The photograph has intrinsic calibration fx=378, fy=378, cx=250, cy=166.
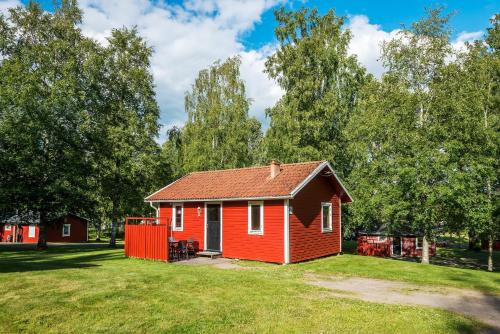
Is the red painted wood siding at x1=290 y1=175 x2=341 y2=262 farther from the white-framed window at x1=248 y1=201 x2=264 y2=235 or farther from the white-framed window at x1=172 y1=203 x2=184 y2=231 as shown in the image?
the white-framed window at x1=172 y1=203 x2=184 y2=231

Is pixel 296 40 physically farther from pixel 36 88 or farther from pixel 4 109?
pixel 4 109

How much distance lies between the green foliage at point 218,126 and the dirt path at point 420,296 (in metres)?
25.6

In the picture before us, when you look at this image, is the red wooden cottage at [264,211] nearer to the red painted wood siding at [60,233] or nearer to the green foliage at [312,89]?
the green foliage at [312,89]

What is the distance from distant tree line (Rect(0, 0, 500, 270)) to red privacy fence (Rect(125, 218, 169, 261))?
8.88m

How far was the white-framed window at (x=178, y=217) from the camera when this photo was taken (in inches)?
863

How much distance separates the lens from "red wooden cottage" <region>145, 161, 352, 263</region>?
704 inches

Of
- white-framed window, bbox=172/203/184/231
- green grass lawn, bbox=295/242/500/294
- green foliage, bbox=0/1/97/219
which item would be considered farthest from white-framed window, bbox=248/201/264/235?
green foliage, bbox=0/1/97/219

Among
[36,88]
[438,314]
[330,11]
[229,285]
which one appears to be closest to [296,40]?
[330,11]

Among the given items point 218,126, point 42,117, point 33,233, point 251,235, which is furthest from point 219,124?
point 33,233

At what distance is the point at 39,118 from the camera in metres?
25.7

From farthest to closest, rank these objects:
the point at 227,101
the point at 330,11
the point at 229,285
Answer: the point at 227,101 → the point at 330,11 → the point at 229,285

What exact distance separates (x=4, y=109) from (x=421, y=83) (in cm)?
2837

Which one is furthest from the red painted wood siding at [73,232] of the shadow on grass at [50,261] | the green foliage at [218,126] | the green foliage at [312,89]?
the green foliage at [312,89]

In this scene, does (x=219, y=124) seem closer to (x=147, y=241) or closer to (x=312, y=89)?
(x=312, y=89)
